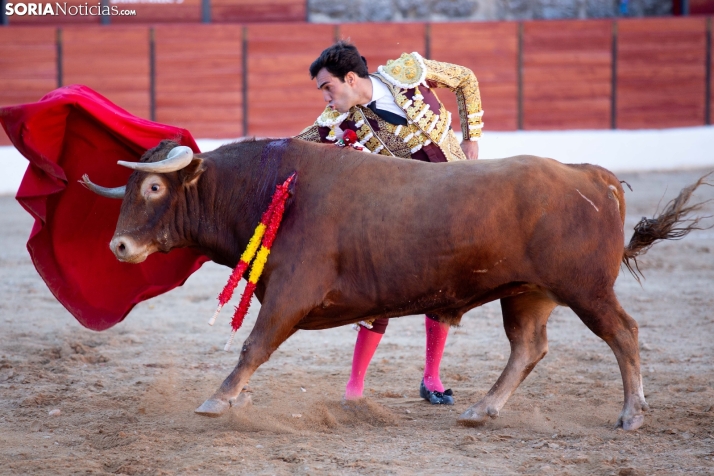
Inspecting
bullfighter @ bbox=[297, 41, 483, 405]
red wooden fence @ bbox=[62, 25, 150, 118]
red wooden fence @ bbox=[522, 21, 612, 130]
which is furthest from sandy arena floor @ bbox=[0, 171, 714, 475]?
red wooden fence @ bbox=[522, 21, 612, 130]

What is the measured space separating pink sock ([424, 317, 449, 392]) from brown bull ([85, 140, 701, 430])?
49cm

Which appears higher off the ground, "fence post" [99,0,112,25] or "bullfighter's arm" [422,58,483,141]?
"fence post" [99,0,112,25]

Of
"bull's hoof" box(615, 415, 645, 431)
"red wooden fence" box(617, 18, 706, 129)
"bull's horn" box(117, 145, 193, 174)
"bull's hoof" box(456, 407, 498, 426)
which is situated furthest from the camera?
"red wooden fence" box(617, 18, 706, 129)

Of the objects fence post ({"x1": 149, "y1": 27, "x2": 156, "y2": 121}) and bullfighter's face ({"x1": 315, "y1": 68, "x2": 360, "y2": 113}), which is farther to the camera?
fence post ({"x1": 149, "y1": 27, "x2": 156, "y2": 121})

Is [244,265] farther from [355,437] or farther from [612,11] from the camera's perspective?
[612,11]

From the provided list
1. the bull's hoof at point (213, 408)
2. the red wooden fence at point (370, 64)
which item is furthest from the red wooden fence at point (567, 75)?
the bull's hoof at point (213, 408)

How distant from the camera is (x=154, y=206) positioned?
3494 millimetres

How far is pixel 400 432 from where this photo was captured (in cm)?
353

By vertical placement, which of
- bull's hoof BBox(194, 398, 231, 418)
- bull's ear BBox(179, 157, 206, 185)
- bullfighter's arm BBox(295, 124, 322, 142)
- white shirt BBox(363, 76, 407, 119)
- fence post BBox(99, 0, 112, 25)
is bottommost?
bull's hoof BBox(194, 398, 231, 418)

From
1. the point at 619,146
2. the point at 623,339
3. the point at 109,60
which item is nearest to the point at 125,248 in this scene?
the point at 623,339

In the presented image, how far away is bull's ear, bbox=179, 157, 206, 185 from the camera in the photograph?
351 centimetres

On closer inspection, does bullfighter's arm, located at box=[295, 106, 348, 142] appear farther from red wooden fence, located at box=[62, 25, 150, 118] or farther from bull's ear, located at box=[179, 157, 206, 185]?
red wooden fence, located at box=[62, 25, 150, 118]

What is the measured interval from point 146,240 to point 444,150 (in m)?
1.32

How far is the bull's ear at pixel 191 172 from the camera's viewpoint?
351 centimetres
